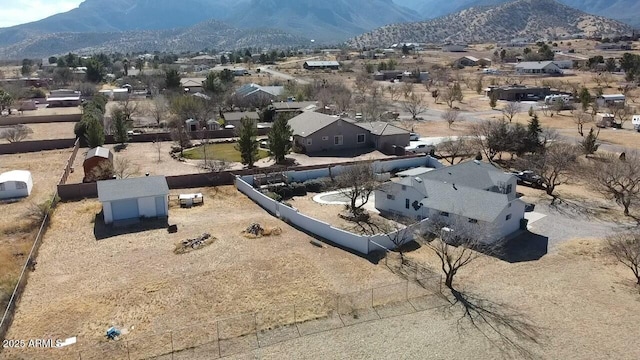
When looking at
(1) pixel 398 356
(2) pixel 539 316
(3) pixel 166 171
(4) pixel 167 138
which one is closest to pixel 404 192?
(2) pixel 539 316

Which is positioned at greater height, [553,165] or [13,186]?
[553,165]

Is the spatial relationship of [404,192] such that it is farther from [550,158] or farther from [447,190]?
[550,158]

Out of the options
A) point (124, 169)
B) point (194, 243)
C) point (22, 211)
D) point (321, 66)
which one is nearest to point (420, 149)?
point (124, 169)

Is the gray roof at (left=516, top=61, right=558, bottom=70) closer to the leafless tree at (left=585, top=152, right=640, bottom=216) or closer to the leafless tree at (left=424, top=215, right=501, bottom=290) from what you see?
the leafless tree at (left=585, top=152, right=640, bottom=216)

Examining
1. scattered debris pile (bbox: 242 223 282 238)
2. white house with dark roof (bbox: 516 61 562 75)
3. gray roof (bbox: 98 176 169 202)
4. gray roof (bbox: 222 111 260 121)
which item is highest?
white house with dark roof (bbox: 516 61 562 75)

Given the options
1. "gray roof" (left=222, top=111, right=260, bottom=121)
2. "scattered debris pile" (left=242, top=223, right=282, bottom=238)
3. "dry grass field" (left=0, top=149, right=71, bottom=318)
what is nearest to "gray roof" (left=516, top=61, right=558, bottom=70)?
"gray roof" (left=222, top=111, right=260, bottom=121)

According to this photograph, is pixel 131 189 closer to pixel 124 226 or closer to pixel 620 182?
pixel 124 226

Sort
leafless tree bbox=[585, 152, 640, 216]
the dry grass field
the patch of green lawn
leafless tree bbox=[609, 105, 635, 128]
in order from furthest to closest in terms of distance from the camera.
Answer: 1. leafless tree bbox=[609, 105, 635, 128]
2. the patch of green lawn
3. leafless tree bbox=[585, 152, 640, 216]
4. the dry grass field
